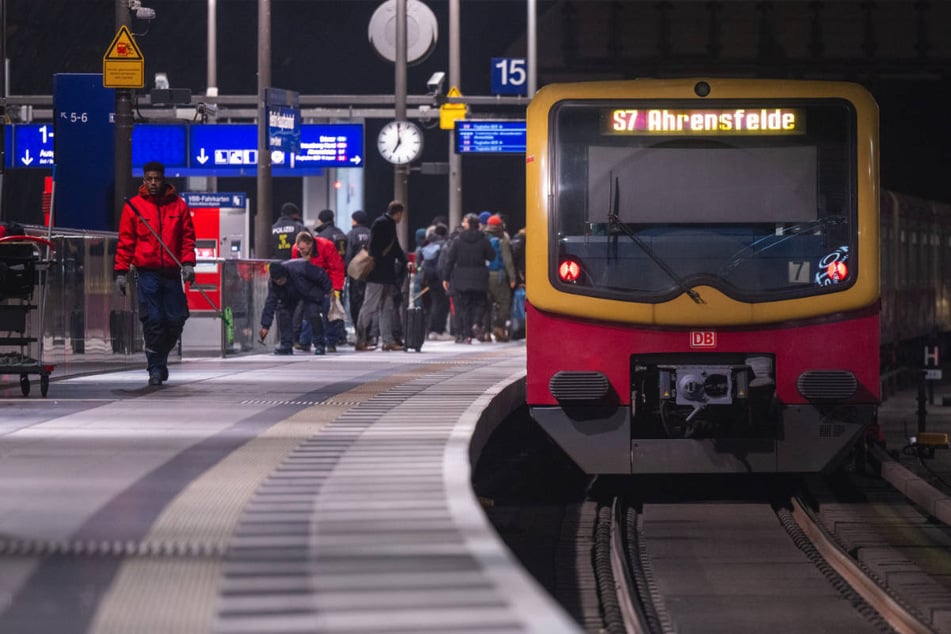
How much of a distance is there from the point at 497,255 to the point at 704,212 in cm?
1374

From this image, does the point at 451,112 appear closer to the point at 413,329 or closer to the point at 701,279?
the point at 413,329

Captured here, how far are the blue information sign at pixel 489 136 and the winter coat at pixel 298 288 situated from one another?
47.6 ft

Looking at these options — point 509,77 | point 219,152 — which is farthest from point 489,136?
point 219,152

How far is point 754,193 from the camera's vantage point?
12445 millimetres

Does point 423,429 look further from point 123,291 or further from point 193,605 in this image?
point 193,605

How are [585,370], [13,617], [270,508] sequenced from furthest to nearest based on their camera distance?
[585,370] < [270,508] < [13,617]

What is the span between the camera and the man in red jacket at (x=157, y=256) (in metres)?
14.6

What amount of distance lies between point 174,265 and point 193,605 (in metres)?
9.29

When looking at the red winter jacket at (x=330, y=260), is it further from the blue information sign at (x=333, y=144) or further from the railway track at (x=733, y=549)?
the blue information sign at (x=333, y=144)

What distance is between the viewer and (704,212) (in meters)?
12.4

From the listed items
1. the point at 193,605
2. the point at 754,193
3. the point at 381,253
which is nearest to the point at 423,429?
the point at 754,193

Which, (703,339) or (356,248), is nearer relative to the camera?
(703,339)

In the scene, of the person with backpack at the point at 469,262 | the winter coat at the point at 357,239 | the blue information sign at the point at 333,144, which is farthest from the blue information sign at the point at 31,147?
the person with backpack at the point at 469,262

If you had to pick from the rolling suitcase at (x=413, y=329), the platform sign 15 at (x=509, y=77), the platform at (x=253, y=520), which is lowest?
the platform at (x=253, y=520)
